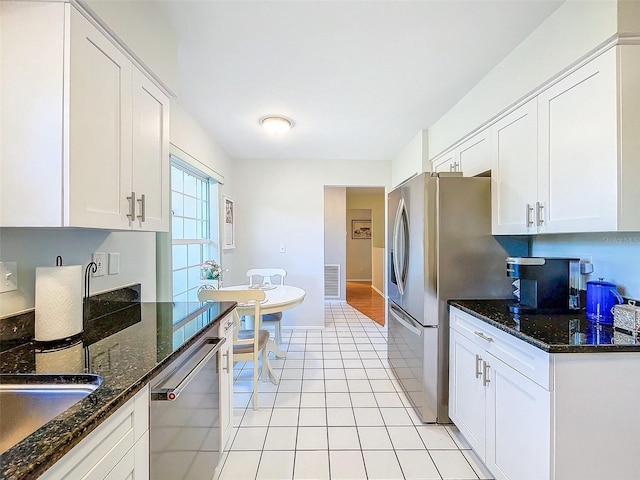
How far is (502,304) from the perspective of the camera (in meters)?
1.87

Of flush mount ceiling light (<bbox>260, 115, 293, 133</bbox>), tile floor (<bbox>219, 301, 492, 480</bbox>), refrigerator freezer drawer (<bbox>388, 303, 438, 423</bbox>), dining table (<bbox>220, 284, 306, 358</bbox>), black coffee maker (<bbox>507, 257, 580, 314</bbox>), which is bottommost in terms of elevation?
tile floor (<bbox>219, 301, 492, 480</bbox>)

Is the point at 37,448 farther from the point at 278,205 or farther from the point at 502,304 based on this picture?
the point at 278,205

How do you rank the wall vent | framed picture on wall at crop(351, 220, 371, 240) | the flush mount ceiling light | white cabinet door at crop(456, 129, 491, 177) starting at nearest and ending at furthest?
white cabinet door at crop(456, 129, 491, 177)
the flush mount ceiling light
the wall vent
framed picture on wall at crop(351, 220, 371, 240)

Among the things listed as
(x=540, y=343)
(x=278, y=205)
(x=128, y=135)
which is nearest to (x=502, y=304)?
(x=540, y=343)

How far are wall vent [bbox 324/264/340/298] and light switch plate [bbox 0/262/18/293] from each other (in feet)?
17.7

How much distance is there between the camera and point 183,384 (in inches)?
42.1

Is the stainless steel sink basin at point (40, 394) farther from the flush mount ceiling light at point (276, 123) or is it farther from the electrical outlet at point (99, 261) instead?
the flush mount ceiling light at point (276, 123)

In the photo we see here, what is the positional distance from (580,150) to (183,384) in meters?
1.92

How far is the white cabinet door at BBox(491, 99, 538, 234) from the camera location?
1704 mm

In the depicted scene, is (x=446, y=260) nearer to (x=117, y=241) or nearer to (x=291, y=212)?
(x=117, y=241)

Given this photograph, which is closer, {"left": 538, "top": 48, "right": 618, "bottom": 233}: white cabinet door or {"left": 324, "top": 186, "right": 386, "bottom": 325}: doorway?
{"left": 538, "top": 48, "right": 618, "bottom": 233}: white cabinet door

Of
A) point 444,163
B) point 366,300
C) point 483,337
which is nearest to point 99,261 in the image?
point 483,337

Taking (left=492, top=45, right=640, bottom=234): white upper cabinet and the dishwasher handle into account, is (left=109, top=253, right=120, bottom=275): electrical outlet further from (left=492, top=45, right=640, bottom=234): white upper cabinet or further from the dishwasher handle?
(left=492, top=45, right=640, bottom=234): white upper cabinet

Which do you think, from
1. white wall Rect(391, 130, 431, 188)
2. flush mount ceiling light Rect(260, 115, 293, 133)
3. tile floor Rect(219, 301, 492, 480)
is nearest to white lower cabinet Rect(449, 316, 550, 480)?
tile floor Rect(219, 301, 492, 480)
